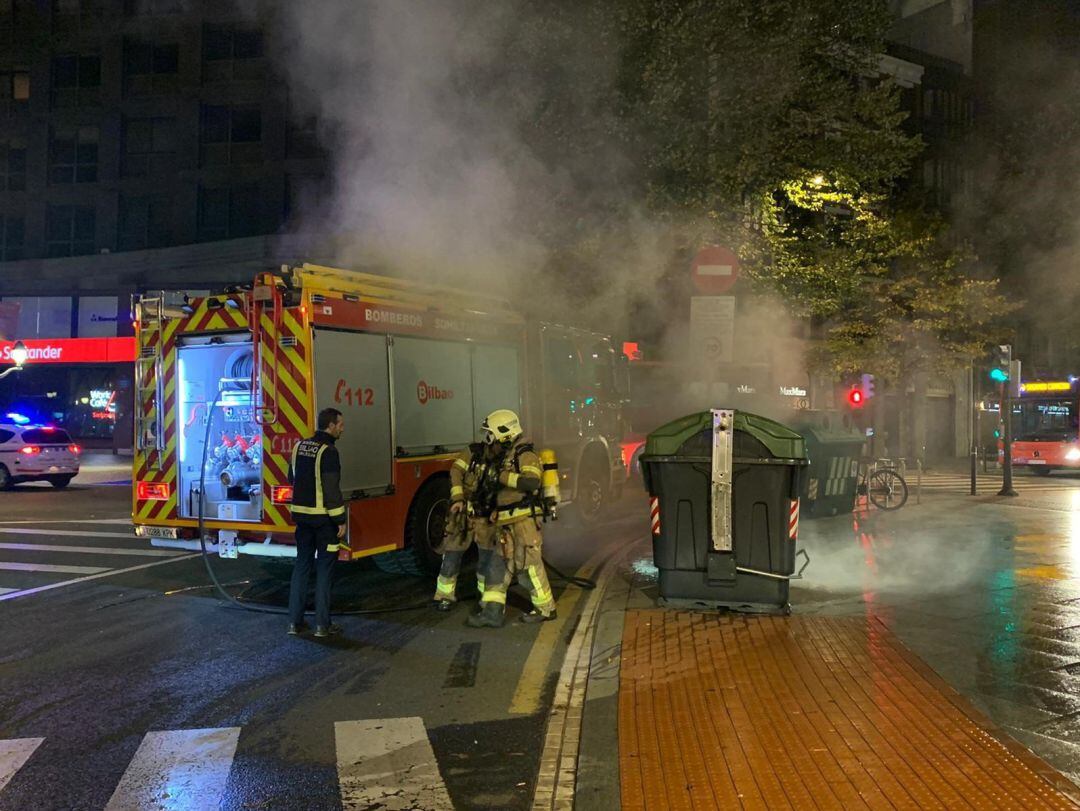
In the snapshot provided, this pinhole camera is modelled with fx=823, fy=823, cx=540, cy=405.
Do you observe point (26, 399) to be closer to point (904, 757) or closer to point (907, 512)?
point (907, 512)

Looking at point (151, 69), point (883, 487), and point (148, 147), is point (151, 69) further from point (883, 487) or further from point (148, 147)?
point (883, 487)

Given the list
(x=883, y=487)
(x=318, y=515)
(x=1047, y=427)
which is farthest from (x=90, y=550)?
(x=1047, y=427)

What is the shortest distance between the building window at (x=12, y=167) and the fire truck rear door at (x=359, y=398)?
1058 inches

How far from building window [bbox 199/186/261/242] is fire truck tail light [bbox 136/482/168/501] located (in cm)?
2061

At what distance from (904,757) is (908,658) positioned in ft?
4.29

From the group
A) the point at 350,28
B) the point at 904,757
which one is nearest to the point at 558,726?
the point at 904,757

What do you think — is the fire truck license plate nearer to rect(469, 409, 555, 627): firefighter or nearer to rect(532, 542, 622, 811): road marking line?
rect(469, 409, 555, 627): firefighter

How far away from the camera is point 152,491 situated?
6.20 metres

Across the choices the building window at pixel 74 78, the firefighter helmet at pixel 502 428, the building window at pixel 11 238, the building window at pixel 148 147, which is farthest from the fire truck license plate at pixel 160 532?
the building window at pixel 74 78

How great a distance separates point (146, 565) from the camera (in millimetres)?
7324

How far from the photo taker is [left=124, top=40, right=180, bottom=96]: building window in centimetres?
2583

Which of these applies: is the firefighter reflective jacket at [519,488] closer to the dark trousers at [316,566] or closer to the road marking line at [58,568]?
the dark trousers at [316,566]

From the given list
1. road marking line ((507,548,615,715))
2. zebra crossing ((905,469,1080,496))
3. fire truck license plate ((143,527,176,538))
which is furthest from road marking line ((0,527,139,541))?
zebra crossing ((905,469,1080,496))

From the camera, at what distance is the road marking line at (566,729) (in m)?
2.93
